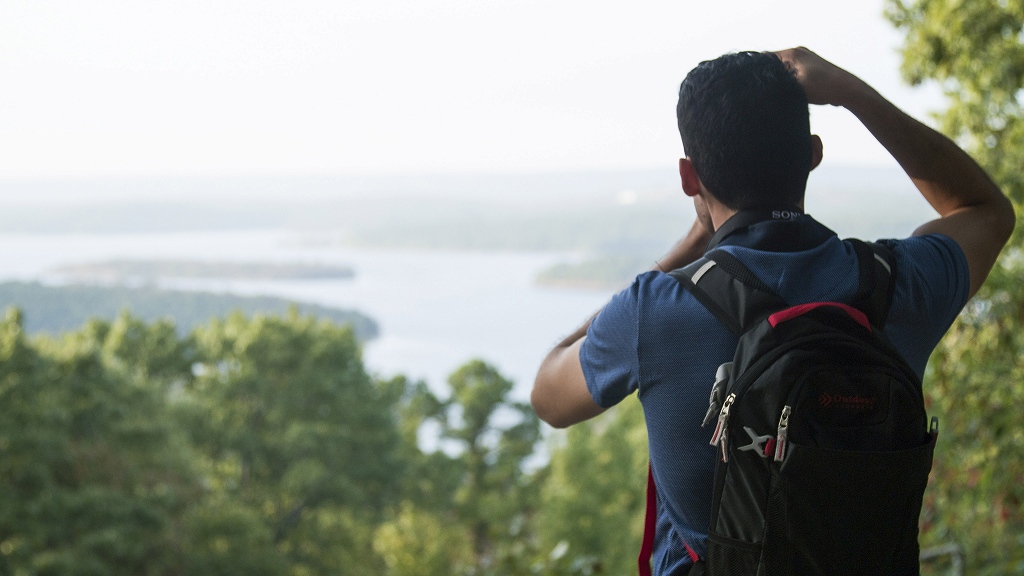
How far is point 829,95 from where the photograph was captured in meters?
1.24

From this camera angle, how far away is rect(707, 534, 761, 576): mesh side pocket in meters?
1.03

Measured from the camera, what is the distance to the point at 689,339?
41.3 inches

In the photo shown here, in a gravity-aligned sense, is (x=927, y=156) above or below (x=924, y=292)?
above

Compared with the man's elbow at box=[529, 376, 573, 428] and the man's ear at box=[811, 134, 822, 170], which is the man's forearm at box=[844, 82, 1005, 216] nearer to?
the man's ear at box=[811, 134, 822, 170]

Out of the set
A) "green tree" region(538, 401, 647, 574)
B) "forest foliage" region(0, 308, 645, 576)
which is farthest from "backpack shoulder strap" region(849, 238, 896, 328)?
"green tree" region(538, 401, 647, 574)

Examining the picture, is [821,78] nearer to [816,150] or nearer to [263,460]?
[816,150]

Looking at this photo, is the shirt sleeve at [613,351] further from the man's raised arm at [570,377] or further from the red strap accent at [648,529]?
the red strap accent at [648,529]

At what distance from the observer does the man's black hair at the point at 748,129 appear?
3.58ft

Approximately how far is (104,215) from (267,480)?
2412cm

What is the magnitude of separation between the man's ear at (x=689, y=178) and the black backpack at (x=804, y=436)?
139 mm

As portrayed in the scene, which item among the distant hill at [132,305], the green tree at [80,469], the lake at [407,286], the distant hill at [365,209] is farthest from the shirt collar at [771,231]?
the lake at [407,286]

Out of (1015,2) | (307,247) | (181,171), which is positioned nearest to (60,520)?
(1015,2)

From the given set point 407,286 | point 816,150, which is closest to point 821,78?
point 816,150

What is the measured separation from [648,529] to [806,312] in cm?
37
